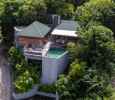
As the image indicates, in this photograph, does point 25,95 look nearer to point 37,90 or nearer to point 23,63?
point 37,90

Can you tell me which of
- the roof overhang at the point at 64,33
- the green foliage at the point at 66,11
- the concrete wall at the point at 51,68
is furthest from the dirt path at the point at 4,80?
the green foliage at the point at 66,11

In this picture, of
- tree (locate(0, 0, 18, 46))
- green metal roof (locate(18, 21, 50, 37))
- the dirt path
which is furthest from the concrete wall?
tree (locate(0, 0, 18, 46))

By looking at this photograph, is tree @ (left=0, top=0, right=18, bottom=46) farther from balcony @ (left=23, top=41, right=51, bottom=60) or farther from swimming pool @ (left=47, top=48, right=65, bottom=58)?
swimming pool @ (left=47, top=48, right=65, bottom=58)

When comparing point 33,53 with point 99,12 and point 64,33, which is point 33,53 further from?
point 99,12

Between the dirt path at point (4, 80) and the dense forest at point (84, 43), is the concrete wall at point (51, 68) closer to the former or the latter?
the dense forest at point (84, 43)

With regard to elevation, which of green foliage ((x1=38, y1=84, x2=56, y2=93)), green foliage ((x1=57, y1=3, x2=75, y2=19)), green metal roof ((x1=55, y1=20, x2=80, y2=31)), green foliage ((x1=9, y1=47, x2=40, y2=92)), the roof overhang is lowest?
green foliage ((x1=38, y1=84, x2=56, y2=93))

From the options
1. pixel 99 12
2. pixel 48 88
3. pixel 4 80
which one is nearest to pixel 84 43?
pixel 48 88

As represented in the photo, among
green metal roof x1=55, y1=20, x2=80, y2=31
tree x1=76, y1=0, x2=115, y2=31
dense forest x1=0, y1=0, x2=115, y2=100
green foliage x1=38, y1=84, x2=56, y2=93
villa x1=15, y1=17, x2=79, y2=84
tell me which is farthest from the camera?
tree x1=76, y1=0, x2=115, y2=31
